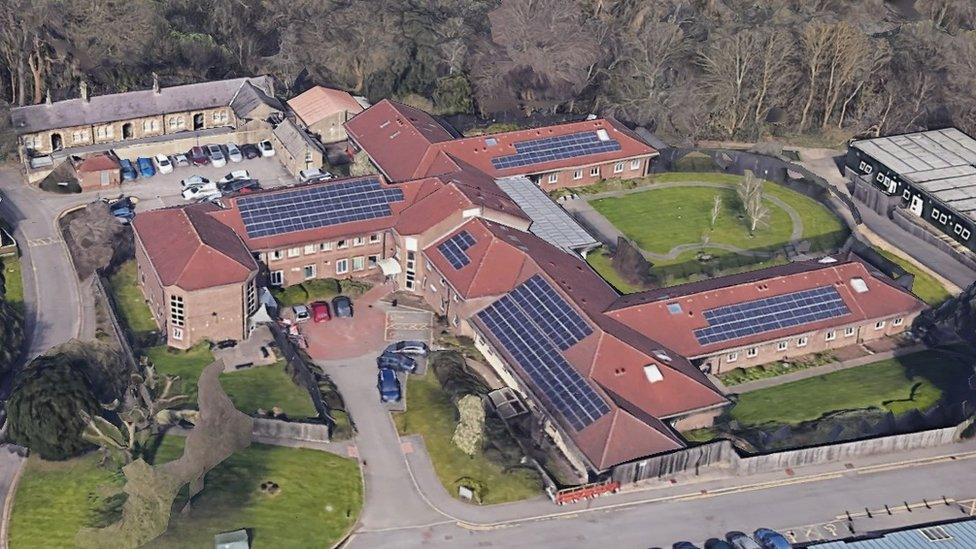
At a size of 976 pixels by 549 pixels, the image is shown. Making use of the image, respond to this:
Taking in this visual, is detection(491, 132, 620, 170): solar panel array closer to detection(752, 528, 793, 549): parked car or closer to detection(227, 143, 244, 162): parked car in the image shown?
detection(227, 143, 244, 162): parked car

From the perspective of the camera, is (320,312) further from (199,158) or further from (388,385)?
(199,158)

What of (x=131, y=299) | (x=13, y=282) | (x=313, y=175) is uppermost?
(x=313, y=175)

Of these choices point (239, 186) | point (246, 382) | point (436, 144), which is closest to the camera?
point (246, 382)

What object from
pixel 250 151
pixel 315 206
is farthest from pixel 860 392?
pixel 250 151

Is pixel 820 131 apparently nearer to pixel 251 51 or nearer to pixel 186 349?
pixel 251 51

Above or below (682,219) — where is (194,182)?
below

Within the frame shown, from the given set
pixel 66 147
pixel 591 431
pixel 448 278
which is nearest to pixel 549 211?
pixel 448 278

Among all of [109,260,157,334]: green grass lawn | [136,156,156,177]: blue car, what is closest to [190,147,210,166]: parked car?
[136,156,156,177]: blue car

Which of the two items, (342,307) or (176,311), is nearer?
(176,311)
